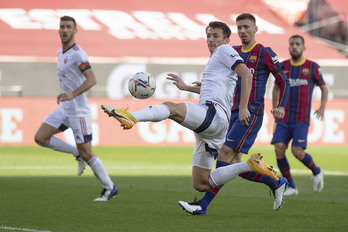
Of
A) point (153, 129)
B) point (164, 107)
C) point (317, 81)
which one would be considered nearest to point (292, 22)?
point (153, 129)

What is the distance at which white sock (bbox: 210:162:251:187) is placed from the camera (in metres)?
7.51

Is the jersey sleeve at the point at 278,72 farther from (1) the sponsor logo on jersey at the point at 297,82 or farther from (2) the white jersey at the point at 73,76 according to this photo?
(1) the sponsor logo on jersey at the point at 297,82

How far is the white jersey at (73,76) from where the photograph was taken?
9.56 m

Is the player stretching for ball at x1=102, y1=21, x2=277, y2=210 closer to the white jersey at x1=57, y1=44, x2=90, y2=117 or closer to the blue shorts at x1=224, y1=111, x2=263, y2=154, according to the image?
the blue shorts at x1=224, y1=111, x2=263, y2=154

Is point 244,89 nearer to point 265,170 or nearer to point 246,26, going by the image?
point 265,170

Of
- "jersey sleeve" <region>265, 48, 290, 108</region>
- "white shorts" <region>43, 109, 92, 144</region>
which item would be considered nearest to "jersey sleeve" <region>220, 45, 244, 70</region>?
"jersey sleeve" <region>265, 48, 290, 108</region>

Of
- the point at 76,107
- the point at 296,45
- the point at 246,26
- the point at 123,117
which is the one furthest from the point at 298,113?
the point at 123,117

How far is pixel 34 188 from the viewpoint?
10.9 meters

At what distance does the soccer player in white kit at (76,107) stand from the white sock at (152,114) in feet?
9.20

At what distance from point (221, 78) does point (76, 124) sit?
2.68 metres

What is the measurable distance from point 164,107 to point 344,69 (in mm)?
25040

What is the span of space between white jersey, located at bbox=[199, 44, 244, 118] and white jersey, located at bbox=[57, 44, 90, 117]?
2346 millimetres

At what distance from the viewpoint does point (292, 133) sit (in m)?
11.0

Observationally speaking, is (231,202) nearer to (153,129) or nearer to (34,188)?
(34,188)
